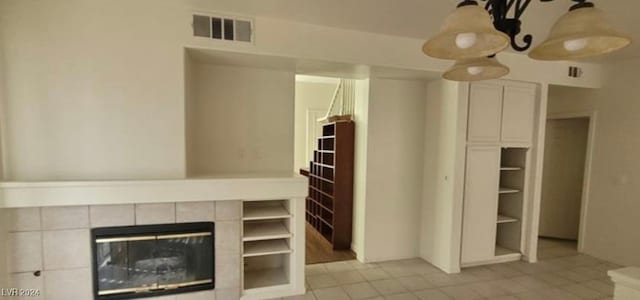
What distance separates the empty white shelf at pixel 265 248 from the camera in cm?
288

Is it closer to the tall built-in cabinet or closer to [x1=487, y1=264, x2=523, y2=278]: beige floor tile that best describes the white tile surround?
the tall built-in cabinet

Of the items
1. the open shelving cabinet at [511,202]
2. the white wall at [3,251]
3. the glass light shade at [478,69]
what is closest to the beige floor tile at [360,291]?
the open shelving cabinet at [511,202]

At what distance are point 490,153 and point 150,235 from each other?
369cm

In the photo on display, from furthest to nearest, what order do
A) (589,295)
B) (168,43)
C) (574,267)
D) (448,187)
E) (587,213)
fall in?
(587,213) < (574,267) < (448,187) < (589,295) < (168,43)

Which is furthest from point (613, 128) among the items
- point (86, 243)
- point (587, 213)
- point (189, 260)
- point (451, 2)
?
point (86, 243)

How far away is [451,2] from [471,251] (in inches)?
110

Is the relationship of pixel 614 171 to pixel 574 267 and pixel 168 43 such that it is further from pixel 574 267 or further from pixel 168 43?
pixel 168 43

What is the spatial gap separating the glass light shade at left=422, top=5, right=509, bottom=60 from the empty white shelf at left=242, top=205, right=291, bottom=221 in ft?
6.94

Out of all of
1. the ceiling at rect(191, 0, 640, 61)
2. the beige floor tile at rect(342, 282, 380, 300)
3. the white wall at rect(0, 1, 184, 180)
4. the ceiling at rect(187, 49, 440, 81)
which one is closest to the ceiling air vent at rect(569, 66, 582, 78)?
the ceiling at rect(191, 0, 640, 61)

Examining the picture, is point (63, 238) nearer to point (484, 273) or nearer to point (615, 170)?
point (484, 273)

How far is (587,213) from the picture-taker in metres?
4.22

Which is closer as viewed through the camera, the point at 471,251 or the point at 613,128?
the point at 471,251

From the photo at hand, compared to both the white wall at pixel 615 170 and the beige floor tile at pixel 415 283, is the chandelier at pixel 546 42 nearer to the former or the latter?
the beige floor tile at pixel 415 283

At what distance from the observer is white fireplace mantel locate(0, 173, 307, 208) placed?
2.21 meters
